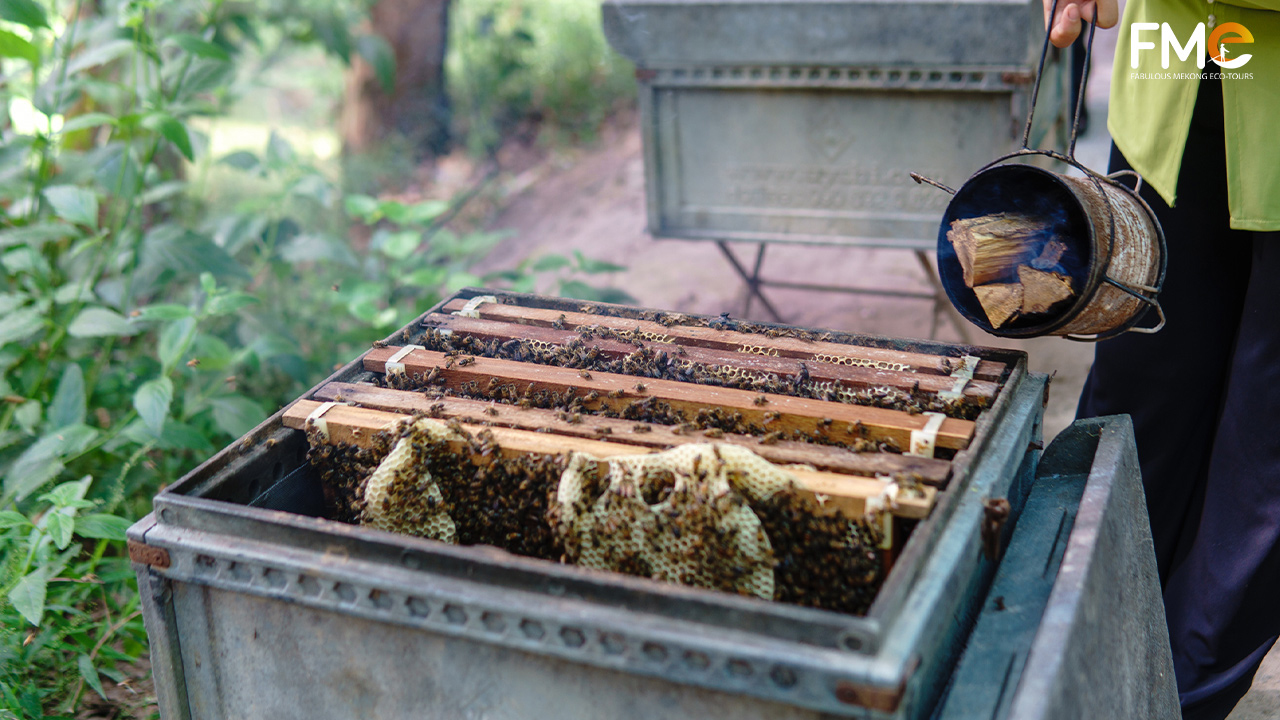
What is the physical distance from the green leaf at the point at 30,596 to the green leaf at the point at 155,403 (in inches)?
17.2

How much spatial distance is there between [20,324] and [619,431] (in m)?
2.09

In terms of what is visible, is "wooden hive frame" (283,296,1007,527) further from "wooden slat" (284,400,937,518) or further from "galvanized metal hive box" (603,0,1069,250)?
"galvanized metal hive box" (603,0,1069,250)

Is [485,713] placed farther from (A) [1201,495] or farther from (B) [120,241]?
(B) [120,241]

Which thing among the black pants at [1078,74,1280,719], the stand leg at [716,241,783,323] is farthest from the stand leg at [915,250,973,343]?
the black pants at [1078,74,1280,719]

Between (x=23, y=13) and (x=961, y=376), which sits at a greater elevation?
(x=23, y=13)

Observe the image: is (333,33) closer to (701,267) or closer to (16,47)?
(16,47)

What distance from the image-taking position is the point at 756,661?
3.94 feet

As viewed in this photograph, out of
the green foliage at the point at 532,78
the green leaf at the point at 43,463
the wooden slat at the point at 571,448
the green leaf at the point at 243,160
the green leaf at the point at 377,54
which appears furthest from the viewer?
the green foliage at the point at 532,78

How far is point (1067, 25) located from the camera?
203cm

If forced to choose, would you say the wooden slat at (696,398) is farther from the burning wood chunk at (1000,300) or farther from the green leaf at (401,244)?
the green leaf at (401,244)

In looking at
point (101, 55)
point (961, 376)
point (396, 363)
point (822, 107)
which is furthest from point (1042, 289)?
point (101, 55)

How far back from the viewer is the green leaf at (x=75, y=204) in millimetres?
2805

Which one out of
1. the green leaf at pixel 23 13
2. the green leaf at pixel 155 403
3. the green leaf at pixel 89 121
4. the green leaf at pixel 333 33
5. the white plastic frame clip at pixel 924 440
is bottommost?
the green leaf at pixel 155 403

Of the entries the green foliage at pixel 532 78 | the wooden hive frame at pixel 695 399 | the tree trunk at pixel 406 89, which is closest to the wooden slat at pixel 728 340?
the wooden hive frame at pixel 695 399
